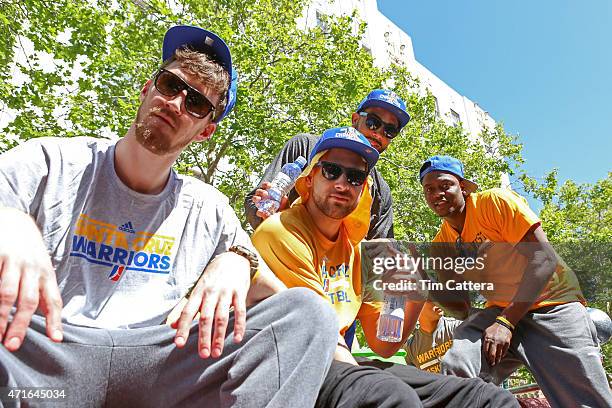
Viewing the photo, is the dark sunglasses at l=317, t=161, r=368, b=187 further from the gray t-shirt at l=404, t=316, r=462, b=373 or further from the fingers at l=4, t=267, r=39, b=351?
the gray t-shirt at l=404, t=316, r=462, b=373

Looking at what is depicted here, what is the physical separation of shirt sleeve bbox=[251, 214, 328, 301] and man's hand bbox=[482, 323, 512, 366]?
65.2 inches

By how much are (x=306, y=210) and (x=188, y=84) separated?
1.09m

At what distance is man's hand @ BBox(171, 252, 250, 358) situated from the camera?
1269 mm

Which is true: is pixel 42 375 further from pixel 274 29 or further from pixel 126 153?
pixel 274 29

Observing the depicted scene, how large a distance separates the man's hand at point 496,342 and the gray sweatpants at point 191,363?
2402mm

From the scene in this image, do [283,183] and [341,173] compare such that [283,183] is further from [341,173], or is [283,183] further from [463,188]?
[463,188]

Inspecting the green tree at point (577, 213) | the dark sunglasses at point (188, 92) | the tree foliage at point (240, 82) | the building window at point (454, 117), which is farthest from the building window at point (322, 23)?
the building window at point (454, 117)

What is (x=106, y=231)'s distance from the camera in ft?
5.75

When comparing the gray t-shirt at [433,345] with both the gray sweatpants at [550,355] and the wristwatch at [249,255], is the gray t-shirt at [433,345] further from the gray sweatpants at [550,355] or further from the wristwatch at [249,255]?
the wristwatch at [249,255]

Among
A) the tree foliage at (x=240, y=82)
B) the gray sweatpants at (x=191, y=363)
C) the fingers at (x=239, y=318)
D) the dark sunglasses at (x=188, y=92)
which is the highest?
the tree foliage at (x=240, y=82)

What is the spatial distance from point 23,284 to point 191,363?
54cm

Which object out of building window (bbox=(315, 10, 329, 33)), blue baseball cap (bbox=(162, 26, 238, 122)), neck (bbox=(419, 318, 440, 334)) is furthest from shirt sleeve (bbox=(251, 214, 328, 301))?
building window (bbox=(315, 10, 329, 33))

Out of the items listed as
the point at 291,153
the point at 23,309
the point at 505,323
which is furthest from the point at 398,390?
the point at 291,153

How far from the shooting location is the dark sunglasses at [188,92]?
2021 mm
